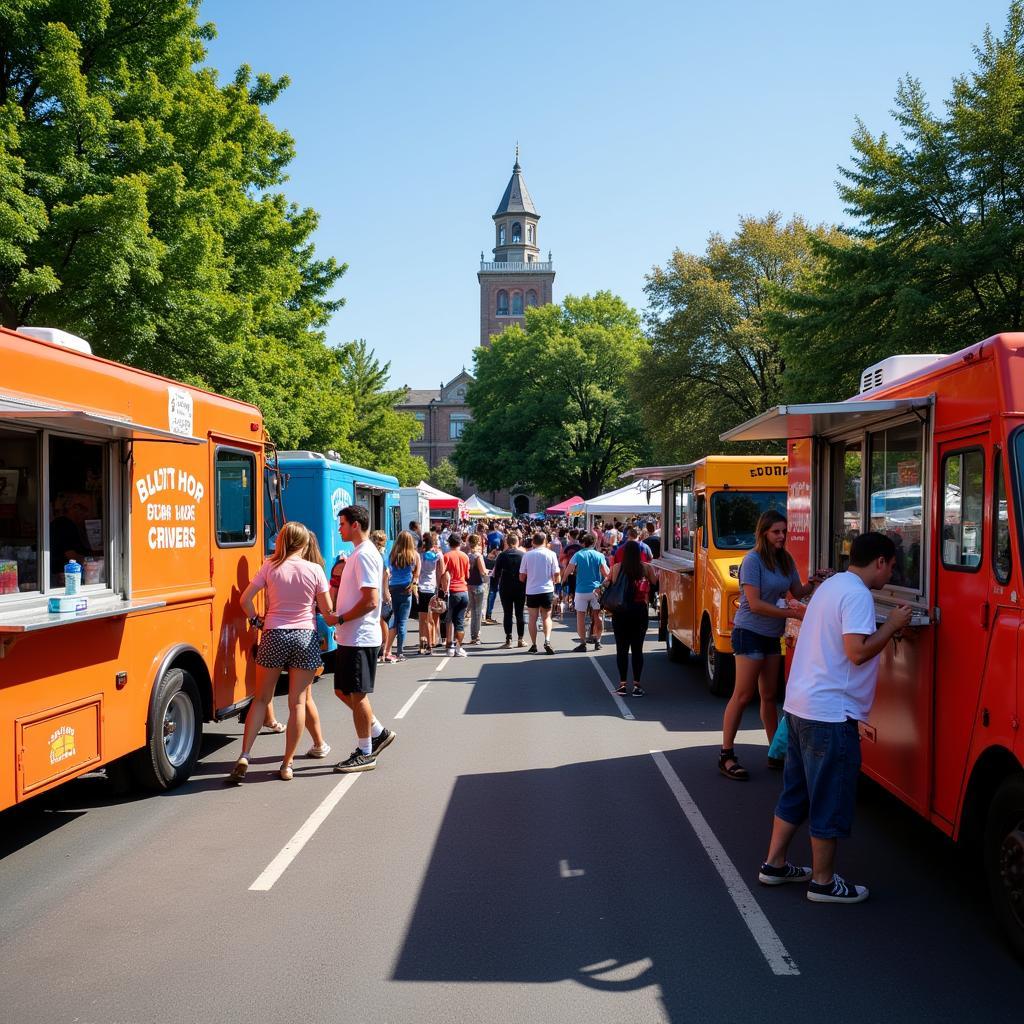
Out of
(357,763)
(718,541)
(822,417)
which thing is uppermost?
(822,417)

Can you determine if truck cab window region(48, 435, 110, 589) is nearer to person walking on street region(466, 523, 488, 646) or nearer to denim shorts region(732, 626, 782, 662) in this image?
denim shorts region(732, 626, 782, 662)

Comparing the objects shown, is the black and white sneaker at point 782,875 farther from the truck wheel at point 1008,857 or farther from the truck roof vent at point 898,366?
the truck roof vent at point 898,366

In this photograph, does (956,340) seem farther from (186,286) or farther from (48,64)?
(48,64)

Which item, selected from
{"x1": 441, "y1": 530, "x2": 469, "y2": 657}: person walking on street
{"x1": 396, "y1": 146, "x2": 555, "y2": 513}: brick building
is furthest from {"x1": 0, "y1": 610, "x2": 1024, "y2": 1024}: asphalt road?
{"x1": 396, "y1": 146, "x2": 555, "y2": 513}: brick building

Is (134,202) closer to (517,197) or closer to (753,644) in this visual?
(753,644)

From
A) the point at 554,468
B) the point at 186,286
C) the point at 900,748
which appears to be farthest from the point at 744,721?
the point at 554,468

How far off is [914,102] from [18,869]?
72.9 feet

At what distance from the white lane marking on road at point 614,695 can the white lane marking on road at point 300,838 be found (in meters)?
3.34

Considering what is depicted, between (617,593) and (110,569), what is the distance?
5700mm

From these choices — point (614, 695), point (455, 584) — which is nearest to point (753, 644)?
point (614, 695)

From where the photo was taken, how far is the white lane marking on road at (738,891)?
14.2ft

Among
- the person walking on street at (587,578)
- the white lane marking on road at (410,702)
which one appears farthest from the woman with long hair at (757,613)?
the person walking on street at (587,578)

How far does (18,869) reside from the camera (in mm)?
5551

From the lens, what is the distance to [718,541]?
11438mm
